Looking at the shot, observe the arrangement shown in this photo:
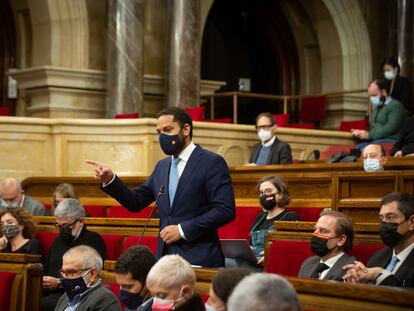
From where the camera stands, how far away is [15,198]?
301 inches

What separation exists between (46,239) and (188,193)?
223 centimetres

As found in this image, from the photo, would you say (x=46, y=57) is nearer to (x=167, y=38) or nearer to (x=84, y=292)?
(x=167, y=38)

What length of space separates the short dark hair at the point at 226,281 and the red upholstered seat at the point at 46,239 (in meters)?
3.37

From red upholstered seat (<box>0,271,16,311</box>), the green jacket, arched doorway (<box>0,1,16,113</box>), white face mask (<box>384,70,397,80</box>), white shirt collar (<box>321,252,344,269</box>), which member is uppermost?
arched doorway (<box>0,1,16,113</box>)

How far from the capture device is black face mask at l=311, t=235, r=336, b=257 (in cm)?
458

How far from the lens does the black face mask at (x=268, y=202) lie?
5.92m

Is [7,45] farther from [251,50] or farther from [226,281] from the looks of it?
[226,281]

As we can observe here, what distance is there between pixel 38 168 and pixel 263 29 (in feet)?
18.9

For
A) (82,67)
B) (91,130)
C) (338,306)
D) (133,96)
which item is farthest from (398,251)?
(82,67)

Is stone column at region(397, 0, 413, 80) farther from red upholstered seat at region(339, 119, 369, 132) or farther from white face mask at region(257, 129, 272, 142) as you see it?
white face mask at region(257, 129, 272, 142)

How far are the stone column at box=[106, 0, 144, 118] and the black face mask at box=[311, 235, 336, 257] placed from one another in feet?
21.3

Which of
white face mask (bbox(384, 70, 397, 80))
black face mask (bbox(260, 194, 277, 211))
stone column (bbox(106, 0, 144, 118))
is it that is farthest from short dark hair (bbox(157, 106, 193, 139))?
stone column (bbox(106, 0, 144, 118))

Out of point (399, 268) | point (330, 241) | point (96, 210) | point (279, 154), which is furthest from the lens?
point (279, 154)

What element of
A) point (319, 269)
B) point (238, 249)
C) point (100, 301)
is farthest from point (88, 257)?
point (238, 249)
